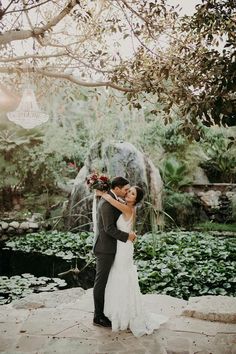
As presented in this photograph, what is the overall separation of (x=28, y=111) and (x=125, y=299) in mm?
3581

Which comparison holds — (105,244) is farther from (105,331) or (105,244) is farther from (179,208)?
(179,208)

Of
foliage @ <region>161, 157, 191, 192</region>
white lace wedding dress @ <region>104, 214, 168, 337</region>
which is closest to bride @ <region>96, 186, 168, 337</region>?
white lace wedding dress @ <region>104, 214, 168, 337</region>

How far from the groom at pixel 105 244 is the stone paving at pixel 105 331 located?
20 centimetres

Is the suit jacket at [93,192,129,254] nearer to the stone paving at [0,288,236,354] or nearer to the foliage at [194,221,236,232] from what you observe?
the stone paving at [0,288,236,354]

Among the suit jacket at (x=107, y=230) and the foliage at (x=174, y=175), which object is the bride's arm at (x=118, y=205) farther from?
the foliage at (x=174, y=175)

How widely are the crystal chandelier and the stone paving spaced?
2931 mm

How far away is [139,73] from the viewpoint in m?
5.18

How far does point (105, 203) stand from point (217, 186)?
10.1 m

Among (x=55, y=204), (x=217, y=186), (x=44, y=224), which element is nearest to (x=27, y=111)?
(x=44, y=224)

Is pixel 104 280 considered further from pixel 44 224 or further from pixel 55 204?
pixel 55 204

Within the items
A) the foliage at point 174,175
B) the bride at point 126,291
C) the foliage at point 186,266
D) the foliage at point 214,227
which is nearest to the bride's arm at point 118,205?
the bride at point 126,291

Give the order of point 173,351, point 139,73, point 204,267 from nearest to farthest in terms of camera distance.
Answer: point 173,351
point 139,73
point 204,267

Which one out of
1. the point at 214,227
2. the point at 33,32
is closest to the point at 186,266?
the point at 33,32

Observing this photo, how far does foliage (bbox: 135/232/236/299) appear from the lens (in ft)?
19.4
